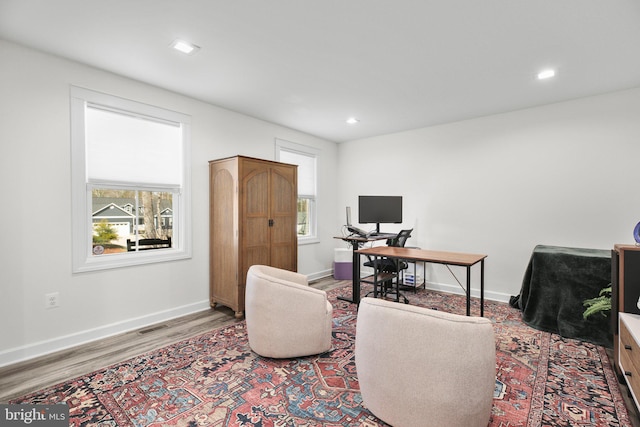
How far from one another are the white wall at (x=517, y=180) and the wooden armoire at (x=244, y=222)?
2.15 metres

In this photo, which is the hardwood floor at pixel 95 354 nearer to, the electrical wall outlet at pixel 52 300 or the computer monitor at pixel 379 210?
the electrical wall outlet at pixel 52 300

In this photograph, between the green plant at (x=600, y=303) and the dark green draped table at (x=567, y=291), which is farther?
the dark green draped table at (x=567, y=291)

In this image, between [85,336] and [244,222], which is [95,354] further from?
[244,222]

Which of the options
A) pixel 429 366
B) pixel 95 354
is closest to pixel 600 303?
pixel 429 366

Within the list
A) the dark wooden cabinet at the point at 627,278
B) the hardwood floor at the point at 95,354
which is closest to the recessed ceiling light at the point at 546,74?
the dark wooden cabinet at the point at 627,278

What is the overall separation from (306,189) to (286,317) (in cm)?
336

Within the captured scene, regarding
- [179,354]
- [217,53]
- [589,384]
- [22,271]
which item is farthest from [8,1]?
[589,384]

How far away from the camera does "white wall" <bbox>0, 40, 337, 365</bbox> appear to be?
253 cm

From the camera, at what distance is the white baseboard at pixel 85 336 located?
8.36 ft

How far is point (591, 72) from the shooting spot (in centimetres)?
302

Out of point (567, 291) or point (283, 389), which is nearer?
point (283, 389)

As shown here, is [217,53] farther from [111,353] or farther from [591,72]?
[591,72]

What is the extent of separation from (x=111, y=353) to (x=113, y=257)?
0.96 meters

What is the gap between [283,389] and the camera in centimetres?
215
